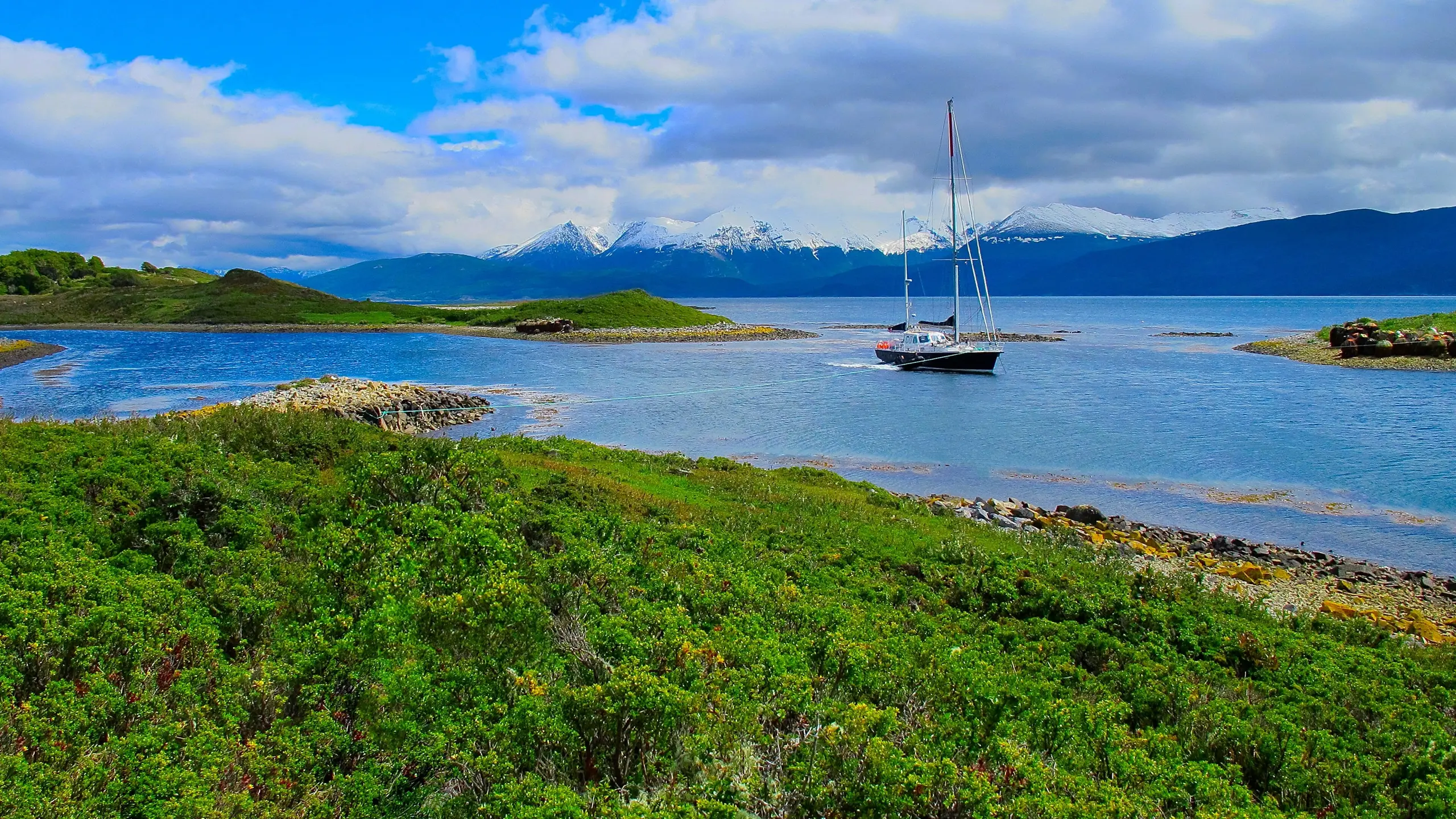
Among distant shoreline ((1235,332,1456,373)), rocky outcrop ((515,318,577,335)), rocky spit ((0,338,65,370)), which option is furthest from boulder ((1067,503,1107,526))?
rocky outcrop ((515,318,577,335))

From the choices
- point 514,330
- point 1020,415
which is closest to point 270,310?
point 514,330

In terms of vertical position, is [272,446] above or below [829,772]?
above

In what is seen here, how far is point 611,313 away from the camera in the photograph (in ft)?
374

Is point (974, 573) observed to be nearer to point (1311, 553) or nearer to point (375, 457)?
point (375, 457)

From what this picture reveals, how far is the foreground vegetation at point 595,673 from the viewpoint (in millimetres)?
5246

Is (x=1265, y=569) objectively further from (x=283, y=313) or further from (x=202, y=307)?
(x=202, y=307)

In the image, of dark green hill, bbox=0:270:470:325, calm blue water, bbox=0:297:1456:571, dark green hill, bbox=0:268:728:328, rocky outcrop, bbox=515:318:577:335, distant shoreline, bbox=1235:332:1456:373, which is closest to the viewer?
calm blue water, bbox=0:297:1456:571

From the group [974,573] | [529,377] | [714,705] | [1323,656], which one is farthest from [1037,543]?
[529,377]

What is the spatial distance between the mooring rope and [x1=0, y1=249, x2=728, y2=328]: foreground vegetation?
193ft

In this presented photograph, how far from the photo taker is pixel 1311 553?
16.9 m

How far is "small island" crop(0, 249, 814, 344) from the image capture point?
10531 centimetres

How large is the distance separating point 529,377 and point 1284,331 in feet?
310

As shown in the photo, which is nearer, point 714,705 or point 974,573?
point 714,705

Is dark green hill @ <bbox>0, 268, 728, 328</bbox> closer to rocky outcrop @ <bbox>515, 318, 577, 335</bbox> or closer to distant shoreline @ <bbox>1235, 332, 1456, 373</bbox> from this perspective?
rocky outcrop @ <bbox>515, 318, 577, 335</bbox>
